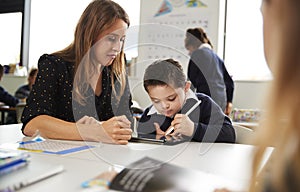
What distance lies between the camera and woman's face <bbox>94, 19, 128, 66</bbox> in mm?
1351

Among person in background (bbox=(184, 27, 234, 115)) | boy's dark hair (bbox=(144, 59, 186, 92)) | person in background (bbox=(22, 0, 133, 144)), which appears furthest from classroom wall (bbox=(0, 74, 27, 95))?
boy's dark hair (bbox=(144, 59, 186, 92))

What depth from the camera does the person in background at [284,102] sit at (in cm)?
35

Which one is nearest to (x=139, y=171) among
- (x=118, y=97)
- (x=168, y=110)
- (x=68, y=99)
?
(x=168, y=110)

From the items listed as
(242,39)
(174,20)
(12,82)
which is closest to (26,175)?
(242,39)

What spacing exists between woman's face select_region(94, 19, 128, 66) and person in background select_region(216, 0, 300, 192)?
1013 mm

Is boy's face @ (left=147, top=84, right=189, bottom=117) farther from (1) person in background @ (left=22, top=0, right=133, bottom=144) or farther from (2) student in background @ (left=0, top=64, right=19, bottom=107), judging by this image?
(2) student in background @ (left=0, top=64, right=19, bottom=107)

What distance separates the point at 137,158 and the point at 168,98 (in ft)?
1.51

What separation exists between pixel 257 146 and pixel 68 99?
1084mm

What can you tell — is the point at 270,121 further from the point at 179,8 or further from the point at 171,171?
the point at 179,8

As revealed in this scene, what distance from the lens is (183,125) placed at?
119cm

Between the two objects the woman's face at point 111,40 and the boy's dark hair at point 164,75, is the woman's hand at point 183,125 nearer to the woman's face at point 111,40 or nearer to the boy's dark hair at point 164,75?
the boy's dark hair at point 164,75

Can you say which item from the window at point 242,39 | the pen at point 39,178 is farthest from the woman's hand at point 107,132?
the window at point 242,39

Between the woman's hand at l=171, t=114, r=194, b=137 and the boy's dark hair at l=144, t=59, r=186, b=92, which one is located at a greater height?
the boy's dark hair at l=144, t=59, r=186, b=92

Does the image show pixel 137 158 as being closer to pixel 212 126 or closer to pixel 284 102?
pixel 212 126
